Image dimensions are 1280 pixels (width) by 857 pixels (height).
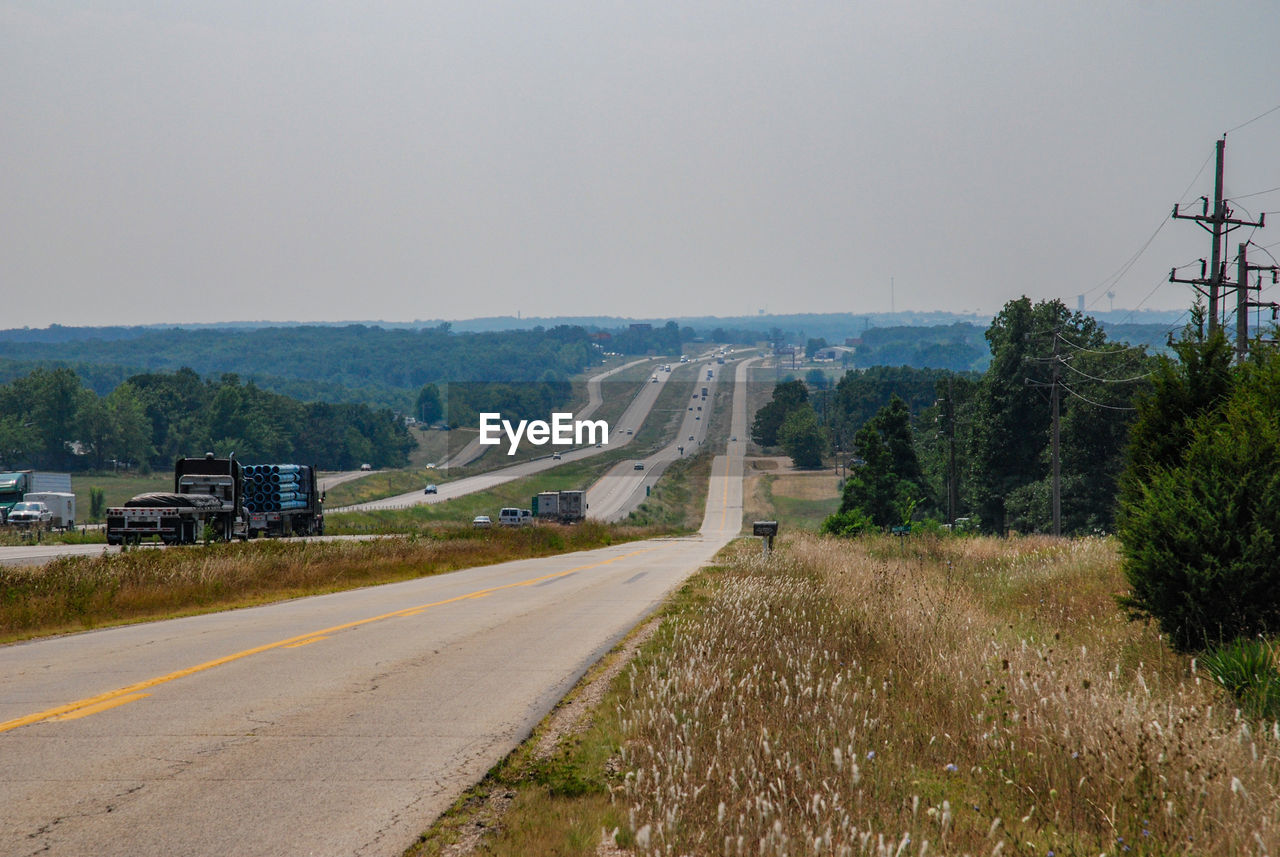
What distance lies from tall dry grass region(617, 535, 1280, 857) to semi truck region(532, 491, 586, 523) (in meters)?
67.3

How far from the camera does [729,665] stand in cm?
1012

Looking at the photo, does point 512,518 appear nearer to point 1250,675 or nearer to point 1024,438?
point 1024,438

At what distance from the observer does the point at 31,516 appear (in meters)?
58.2

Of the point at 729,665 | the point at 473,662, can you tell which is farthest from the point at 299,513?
the point at 729,665

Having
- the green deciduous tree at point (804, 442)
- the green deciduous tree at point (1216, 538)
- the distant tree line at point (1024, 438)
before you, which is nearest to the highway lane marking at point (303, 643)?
the green deciduous tree at point (1216, 538)

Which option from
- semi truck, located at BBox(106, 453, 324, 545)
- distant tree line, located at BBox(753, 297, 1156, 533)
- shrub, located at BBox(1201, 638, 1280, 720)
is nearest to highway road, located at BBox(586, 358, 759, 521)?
distant tree line, located at BBox(753, 297, 1156, 533)

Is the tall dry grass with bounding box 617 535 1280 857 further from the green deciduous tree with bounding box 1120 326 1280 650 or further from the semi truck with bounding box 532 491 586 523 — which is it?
the semi truck with bounding box 532 491 586 523

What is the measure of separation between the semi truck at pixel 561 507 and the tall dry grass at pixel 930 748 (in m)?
67.3

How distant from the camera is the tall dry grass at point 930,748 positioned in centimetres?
554

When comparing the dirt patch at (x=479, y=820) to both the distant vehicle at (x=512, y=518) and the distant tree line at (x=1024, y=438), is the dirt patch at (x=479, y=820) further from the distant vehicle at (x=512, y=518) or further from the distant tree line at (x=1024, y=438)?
the distant vehicle at (x=512, y=518)

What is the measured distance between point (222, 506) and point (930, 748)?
3915 cm

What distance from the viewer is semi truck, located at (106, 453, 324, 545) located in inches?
1460

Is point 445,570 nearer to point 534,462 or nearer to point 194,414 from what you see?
point 534,462

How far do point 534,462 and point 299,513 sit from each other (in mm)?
105854
